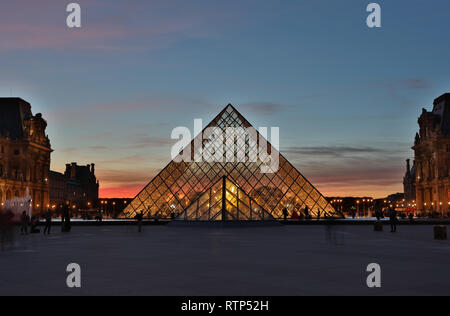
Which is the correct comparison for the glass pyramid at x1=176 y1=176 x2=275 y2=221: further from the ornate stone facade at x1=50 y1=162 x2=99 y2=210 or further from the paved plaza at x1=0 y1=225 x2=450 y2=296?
the ornate stone facade at x1=50 y1=162 x2=99 y2=210

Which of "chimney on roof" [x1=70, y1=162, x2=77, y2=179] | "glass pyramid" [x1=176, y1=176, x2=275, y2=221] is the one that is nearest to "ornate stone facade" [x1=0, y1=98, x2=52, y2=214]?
"glass pyramid" [x1=176, y1=176, x2=275, y2=221]

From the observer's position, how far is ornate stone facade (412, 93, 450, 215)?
251 ft

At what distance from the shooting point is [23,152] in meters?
75.1

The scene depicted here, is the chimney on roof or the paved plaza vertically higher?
the chimney on roof

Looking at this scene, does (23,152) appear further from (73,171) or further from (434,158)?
(434,158)

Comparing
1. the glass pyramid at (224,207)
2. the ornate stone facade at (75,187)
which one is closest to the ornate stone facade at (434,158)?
the glass pyramid at (224,207)

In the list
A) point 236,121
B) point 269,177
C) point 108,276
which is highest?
point 236,121

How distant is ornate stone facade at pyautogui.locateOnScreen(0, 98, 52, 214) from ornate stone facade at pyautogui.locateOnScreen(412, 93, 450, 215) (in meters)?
63.7

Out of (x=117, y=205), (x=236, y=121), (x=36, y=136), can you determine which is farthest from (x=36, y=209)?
(x=117, y=205)

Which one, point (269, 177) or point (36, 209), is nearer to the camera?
point (269, 177)

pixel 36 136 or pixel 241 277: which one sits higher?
pixel 36 136
